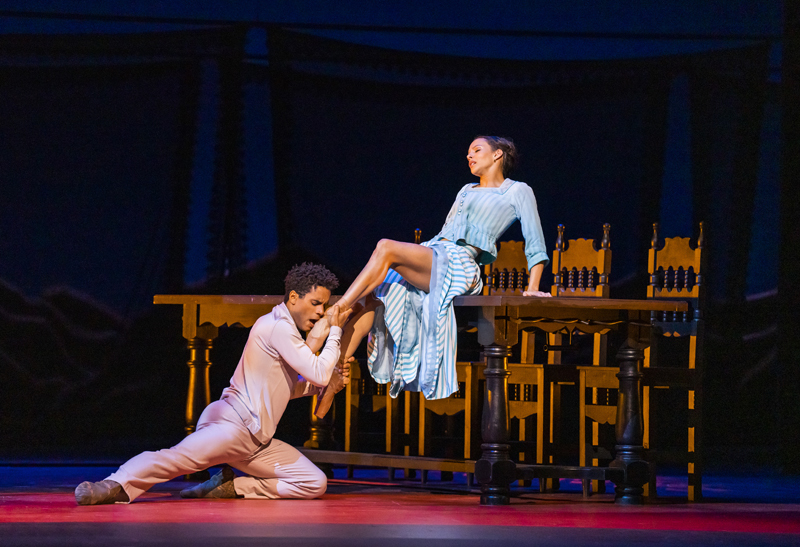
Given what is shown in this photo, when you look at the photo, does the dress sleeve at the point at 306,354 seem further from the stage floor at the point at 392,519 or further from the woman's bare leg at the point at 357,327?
the stage floor at the point at 392,519

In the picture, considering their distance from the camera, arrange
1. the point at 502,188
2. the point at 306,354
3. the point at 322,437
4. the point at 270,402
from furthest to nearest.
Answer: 1. the point at 322,437
2. the point at 502,188
3. the point at 270,402
4. the point at 306,354

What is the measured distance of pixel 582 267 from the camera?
5.68m

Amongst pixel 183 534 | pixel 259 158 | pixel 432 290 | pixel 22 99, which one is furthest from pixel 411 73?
pixel 183 534

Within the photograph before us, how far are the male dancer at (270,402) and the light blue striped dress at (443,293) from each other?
0.39m

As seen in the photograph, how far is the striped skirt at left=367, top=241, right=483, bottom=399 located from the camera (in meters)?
4.75

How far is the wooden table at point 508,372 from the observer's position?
Answer: 4.55 m

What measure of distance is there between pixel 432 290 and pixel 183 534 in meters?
1.73

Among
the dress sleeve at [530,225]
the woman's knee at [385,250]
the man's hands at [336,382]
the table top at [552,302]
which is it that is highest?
the dress sleeve at [530,225]

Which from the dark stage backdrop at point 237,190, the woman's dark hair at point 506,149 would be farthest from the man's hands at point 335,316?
the dark stage backdrop at point 237,190

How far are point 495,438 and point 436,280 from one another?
2.43 feet

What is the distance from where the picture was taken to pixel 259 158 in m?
7.29

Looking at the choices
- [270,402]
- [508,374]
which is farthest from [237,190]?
[508,374]

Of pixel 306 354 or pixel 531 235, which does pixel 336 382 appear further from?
pixel 531 235

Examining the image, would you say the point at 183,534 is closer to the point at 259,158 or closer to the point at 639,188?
the point at 259,158
